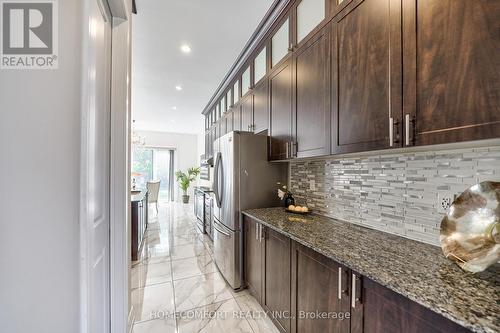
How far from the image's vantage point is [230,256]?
243 centimetres

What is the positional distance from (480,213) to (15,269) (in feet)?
5.82

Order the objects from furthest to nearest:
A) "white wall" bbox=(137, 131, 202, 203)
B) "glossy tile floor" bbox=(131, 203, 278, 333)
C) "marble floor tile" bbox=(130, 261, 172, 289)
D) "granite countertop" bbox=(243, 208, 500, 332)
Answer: "white wall" bbox=(137, 131, 202, 203), "marble floor tile" bbox=(130, 261, 172, 289), "glossy tile floor" bbox=(131, 203, 278, 333), "granite countertop" bbox=(243, 208, 500, 332)

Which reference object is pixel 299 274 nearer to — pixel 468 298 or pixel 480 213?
pixel 468 298

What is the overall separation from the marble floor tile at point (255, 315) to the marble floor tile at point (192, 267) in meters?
0.77

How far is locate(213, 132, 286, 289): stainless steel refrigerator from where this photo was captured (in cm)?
237

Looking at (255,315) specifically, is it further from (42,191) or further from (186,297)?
(42,191)

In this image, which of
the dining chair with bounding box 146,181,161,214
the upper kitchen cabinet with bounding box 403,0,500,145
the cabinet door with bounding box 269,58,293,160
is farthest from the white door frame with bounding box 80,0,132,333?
the dining chair with bounding box 146,181,161,214

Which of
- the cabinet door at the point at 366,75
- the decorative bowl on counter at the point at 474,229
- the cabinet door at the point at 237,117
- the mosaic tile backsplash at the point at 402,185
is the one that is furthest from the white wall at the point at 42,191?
the cabinet door at the point at 237,117

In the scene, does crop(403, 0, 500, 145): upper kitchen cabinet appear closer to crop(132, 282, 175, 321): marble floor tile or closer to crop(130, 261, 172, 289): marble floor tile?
crop(132, 282, 175, 321): marble floor tile

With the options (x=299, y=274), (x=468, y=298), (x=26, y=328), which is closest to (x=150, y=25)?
(x=26, y=328)

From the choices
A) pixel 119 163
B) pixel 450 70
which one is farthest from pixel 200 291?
pixel 450 70

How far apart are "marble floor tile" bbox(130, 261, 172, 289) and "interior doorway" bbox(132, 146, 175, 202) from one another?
6.01 m

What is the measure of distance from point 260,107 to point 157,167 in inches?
285

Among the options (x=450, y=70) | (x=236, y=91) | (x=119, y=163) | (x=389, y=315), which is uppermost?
(x=236, y=91)
